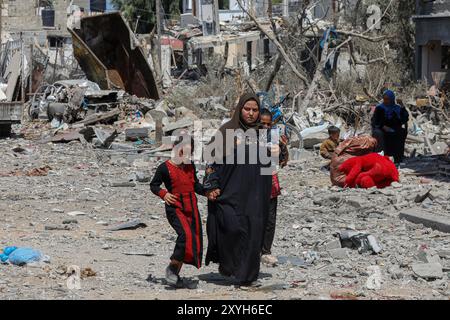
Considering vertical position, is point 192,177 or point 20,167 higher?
point 192,177

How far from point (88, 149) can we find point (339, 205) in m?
8.77

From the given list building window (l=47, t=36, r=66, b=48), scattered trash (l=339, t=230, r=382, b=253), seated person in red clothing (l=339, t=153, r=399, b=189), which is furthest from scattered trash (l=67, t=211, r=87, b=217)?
building window (l=47, t=36, r=66, b=48)

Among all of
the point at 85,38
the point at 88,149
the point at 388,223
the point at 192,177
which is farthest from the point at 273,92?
the point at 192,177

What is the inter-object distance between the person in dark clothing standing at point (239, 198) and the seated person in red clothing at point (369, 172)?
18.0ft

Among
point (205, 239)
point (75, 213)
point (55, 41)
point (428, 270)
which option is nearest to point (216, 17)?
point (55, 41)

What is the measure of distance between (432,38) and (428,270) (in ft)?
59.1

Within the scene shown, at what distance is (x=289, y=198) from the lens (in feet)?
41.1

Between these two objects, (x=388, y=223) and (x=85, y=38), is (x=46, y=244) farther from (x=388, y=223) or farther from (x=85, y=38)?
(x=85, y=38)

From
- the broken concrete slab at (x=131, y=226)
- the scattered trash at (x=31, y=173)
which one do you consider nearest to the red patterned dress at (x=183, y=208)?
the broken concrete slab at (x=131, y=226)

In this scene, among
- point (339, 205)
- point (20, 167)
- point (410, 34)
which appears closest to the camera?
point (339, 205)

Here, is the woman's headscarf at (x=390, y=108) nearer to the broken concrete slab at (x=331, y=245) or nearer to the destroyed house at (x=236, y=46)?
the broken concrete slab at (x=331, y=245)

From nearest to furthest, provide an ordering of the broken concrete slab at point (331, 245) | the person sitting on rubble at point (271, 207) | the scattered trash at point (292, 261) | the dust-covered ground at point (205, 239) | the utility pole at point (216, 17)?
the dust-covered ground at point (205, 239) < the person sitting on rubble at point (271, 207) < the scattered trash at point (292, 261) < the broken concrete slab at point (331, 245) < the utility pole at point (216, 17)

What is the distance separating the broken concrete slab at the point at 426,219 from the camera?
9648 mm

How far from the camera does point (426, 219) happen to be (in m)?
9.96
